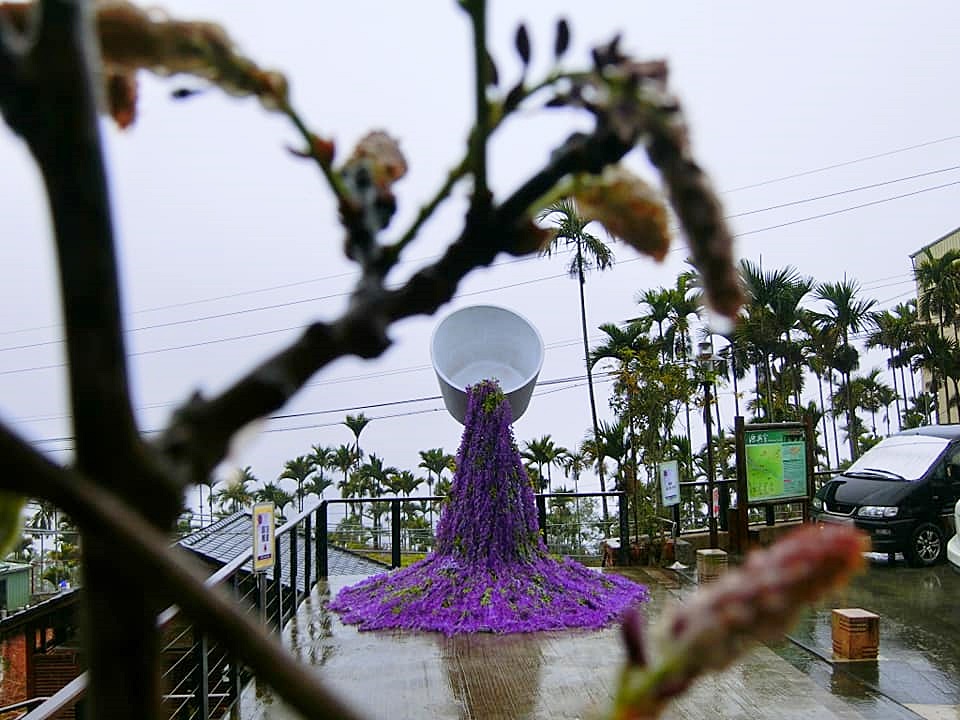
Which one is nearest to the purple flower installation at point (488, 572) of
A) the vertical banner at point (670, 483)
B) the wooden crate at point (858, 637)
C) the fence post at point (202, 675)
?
the wooden crate at point (858, 637)

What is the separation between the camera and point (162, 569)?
38 centimetres

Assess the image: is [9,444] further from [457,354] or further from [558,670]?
[457,354]

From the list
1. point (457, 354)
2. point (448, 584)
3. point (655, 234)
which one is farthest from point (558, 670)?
point (655, 234)

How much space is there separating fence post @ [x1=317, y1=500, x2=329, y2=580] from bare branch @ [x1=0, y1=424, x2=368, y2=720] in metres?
8.59

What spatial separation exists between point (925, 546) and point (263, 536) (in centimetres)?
803

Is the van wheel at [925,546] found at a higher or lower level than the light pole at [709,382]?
lower

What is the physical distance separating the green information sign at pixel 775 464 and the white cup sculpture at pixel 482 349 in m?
4.50

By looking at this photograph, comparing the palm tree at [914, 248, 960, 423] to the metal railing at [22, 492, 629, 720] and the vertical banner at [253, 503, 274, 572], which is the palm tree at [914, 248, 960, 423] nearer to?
the metal railing at [22, 492, 629, 720]

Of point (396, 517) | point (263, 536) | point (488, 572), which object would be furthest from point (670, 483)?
point (263, 536)

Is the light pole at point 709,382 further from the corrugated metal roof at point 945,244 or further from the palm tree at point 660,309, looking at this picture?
the corrugated metal roof at point 945,244

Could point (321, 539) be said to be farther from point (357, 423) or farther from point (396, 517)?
point (357, 423)

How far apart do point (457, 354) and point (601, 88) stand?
7.63 m

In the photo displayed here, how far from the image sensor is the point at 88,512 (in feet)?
1.24

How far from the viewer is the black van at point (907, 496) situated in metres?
9.99
